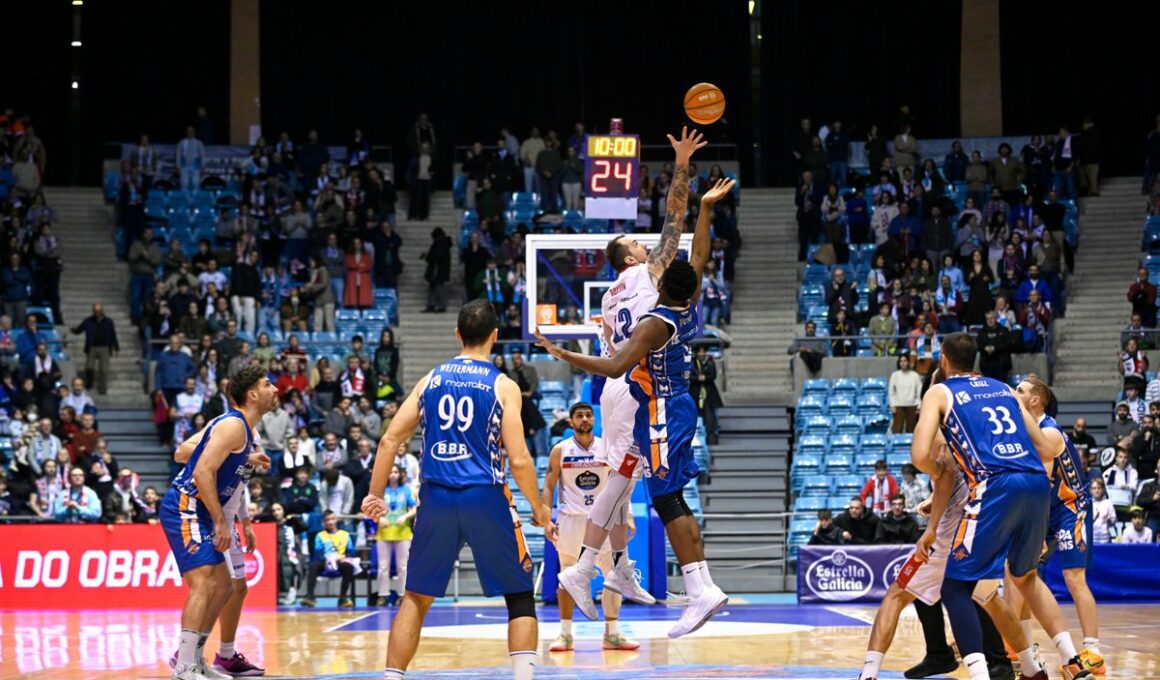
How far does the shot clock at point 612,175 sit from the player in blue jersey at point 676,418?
33.2 feet

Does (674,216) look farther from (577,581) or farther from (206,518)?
(206,518)

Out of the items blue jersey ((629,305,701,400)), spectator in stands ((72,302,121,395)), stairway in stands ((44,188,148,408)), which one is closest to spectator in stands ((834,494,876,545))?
blue jersey ((629,305,701,400))

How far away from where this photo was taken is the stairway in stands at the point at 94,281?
89.8ft

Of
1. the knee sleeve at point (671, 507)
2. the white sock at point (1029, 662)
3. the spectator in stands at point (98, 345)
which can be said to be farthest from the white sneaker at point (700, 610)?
the spectator in stands at point (98, 345)

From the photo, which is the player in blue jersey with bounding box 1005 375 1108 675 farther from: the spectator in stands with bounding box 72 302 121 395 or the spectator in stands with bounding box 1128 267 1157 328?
the spectator in stands with bounding box 72 302 121 395

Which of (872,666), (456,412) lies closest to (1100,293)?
(872,666)

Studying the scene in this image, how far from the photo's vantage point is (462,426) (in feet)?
30.0

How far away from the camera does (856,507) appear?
68.0 feet

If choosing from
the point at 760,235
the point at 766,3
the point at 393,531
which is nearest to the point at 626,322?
the point at 393,531

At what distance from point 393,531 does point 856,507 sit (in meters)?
6.41

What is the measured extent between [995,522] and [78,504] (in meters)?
15.6

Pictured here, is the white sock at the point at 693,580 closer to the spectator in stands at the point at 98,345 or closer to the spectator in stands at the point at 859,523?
the spectator in stands at the point at 859,523

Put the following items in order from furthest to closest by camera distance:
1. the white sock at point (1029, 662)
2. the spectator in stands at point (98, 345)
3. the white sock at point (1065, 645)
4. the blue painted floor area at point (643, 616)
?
1. the spectator in stands at point (98, 345)
2. the blue painted floor area at point (643, 616)
3. the white sock at point (1065, 645)
4. the white sock at point (1029, 662)

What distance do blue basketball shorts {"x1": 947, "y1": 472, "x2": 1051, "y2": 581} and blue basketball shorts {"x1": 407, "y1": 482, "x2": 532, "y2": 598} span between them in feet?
9.03
